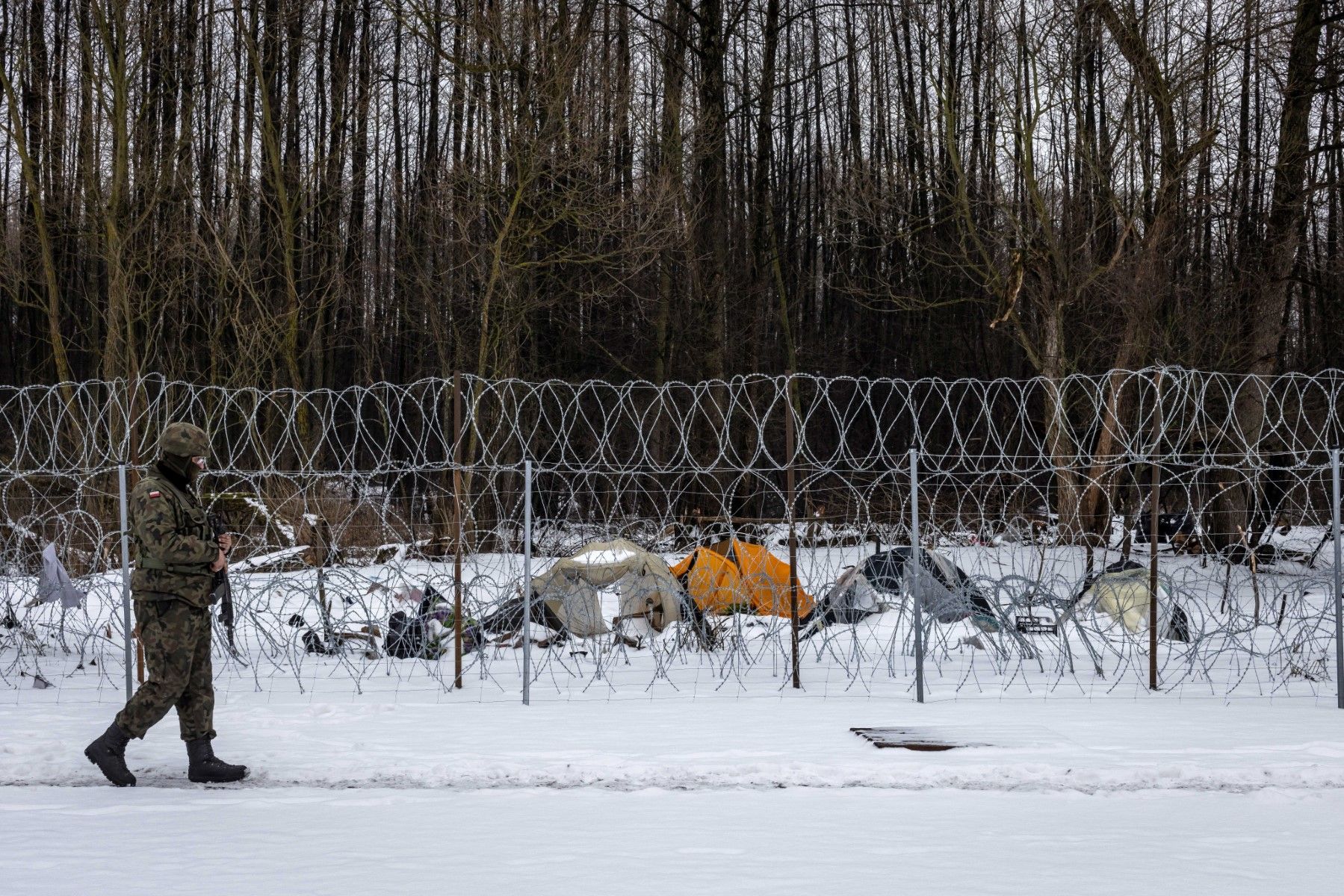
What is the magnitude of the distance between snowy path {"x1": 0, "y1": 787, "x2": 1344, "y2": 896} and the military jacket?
953 mm

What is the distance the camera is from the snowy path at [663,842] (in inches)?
176

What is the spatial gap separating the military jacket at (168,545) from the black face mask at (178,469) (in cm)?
4

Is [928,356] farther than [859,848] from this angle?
Yes

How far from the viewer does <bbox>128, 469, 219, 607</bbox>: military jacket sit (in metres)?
5.81

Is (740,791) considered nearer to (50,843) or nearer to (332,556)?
(50,843)

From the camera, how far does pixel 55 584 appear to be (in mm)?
9273

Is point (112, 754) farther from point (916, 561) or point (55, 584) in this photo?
point (916, 561)

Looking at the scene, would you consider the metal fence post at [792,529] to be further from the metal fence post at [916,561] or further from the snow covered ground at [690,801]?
the metal fence post at [916,561]

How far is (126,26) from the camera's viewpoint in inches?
707

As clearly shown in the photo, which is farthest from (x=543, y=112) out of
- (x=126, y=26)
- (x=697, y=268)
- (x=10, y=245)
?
(x=10, y=245)

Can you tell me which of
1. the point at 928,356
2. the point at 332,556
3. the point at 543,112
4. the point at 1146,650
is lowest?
the point at 1146,650

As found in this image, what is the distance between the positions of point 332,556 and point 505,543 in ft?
4.84

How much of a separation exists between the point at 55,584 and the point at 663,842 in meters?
6.33

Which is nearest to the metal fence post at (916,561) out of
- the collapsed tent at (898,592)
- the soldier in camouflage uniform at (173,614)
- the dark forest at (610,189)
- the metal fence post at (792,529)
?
the metal fence post at (792,529)
